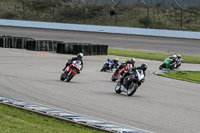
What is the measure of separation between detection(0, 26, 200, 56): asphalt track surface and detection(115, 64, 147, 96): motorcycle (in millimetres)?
20388

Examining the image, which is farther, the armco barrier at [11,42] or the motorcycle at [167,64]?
the armco barrier at [11,42]

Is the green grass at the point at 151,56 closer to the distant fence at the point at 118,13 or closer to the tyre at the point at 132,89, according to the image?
the distant fence at the point at 118,13

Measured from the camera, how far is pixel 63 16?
62219mm

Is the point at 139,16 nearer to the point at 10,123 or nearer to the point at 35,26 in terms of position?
the point at 35,26

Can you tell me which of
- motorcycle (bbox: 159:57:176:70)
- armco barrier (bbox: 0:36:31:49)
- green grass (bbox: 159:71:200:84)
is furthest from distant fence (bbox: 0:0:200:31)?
green grass (bbox: 159:71:200:84)

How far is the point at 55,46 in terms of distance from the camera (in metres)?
30.1

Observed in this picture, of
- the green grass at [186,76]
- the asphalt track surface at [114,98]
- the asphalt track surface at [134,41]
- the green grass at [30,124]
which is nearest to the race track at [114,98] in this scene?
the asphalt track surface at [114,98]

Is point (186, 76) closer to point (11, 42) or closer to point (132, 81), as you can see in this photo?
point (132, 81)

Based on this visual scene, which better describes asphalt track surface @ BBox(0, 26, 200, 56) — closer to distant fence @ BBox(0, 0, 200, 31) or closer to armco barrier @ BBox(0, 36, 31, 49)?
A: distant fence @ BBox(0, 0, 200, 31)

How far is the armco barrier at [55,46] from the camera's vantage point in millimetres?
28141

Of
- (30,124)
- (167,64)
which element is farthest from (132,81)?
(167,64)

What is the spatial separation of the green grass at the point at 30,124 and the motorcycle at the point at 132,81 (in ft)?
13.3

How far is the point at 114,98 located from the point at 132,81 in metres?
0.88

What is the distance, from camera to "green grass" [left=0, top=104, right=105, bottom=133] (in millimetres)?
7316
